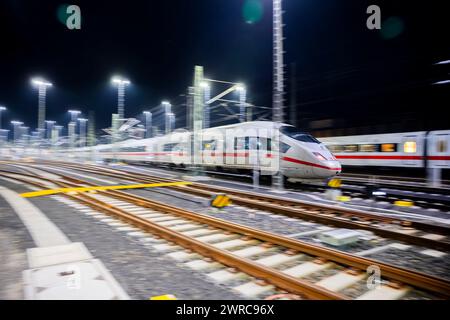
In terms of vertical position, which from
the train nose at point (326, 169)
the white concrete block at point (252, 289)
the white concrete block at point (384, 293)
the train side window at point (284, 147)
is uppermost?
the train side window at point (284, 147)

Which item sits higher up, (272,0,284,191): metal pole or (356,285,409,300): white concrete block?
(272,0,284,191): metal pole

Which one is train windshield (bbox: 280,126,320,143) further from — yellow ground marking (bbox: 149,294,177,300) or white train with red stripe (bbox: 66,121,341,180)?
yellow ground marking (bbox: 149,294,177,300)

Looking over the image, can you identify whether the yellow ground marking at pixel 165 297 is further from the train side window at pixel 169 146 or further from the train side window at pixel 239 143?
the train side window at pixel 169 146

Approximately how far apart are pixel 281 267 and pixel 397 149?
1696cm

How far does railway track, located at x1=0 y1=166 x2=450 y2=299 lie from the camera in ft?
10.2

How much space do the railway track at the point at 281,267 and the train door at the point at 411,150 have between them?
15.9m

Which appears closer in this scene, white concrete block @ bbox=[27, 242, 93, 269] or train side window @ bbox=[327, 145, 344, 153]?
white concrete block @ bbox=[27, 242, 93, 269]

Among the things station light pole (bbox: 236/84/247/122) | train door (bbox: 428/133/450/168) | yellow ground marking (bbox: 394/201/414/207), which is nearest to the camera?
yellow ground marking (bbox: 394/201/414/207)

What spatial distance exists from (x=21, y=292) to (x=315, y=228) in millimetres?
4916

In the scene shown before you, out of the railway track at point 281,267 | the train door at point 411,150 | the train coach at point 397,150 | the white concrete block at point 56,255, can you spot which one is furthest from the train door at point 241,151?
the train door at point 411,150

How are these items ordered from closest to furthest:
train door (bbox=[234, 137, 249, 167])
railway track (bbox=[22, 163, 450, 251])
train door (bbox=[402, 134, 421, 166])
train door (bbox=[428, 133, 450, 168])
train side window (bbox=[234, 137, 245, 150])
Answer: railway track (bbox=[22, 163, 450, 251]) → train door (bbox=[234, 137, 249, 167]) → train side window (bbox=[234, 137, 245, 150]) → train door (bbox=[428, 133, 450, 168]) → train door (bbox=[402, 134, 421, 166])

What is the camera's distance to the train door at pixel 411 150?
53.8 ft

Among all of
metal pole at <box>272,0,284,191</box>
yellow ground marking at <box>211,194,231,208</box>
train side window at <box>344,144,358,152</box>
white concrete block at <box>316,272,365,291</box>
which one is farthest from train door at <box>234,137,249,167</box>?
train side window at <box>344,144,358,152</box>

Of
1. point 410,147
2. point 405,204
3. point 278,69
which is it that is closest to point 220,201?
point 405,204
